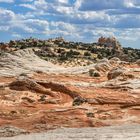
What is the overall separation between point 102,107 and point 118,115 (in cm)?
288

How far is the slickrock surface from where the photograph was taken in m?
35.7

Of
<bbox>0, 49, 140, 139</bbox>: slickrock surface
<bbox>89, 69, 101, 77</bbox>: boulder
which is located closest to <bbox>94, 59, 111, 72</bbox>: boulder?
<bbox>0, 49, 140, 139</bbox>: slickrock surface

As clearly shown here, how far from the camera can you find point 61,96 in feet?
144

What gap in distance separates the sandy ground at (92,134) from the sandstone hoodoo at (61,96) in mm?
1982

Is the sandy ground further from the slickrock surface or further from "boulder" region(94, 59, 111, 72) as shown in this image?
"boulder" region(94, 59, 111, 72)

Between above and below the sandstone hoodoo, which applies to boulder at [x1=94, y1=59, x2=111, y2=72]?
above

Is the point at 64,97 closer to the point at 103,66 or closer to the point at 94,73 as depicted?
the point at 94,73

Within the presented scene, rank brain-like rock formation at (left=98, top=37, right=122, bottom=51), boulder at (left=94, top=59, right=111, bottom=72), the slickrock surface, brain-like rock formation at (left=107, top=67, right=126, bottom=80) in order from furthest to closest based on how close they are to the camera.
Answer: brain-like rock formation at (left=98, top=37, right=122, bottom=51) → boulder at (left=94, top=59, right=111, bottom=72) → brain-like rock formation at (left=107, top=67, right=126, bottom=80) → the slickrock surface

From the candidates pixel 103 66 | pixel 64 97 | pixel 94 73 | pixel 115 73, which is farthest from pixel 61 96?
pixel 103 66

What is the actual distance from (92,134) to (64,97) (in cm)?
1445

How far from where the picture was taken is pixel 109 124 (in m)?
35.0

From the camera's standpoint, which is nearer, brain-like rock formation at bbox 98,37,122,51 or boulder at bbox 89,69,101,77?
boulder at bbox 89,69,101,77

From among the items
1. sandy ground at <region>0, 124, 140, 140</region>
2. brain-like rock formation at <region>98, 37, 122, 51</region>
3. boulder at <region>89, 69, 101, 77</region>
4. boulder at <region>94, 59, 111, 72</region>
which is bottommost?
sandy ground at <region>0, 124, 140, 140</region>

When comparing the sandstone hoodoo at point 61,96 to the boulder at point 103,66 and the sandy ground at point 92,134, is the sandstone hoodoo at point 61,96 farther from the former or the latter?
the sandy ground at point 92,134
